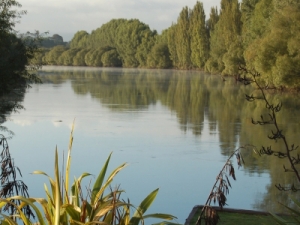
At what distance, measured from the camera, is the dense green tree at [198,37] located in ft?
236

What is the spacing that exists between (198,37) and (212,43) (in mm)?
7014

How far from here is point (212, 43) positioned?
216 feet

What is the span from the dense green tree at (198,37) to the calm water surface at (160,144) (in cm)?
4477

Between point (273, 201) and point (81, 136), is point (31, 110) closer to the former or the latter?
point (81, 136)

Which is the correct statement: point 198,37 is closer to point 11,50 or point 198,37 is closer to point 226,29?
point 226,29

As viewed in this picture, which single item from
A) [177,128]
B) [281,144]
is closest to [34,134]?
[177,128]

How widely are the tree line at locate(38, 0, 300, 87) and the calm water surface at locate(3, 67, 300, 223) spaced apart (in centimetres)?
263

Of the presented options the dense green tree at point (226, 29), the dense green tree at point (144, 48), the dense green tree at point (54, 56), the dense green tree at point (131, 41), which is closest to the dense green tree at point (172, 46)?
the dense green tree at point (144, 48)

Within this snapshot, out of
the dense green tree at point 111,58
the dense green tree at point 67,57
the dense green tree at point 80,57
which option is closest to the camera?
the dense green tree at point 111,58

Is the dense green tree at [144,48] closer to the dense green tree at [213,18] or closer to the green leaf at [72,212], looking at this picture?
the dense green tree at [213,18]

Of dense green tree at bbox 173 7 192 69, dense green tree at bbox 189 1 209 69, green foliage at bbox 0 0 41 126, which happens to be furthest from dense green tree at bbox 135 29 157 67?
green foliage at bbox 0 0 41 126

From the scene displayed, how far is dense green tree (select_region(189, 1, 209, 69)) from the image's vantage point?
72000mm

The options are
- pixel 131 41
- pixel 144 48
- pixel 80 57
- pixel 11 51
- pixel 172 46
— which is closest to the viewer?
pixel 11 51

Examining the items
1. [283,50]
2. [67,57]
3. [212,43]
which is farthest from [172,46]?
[283,50]
